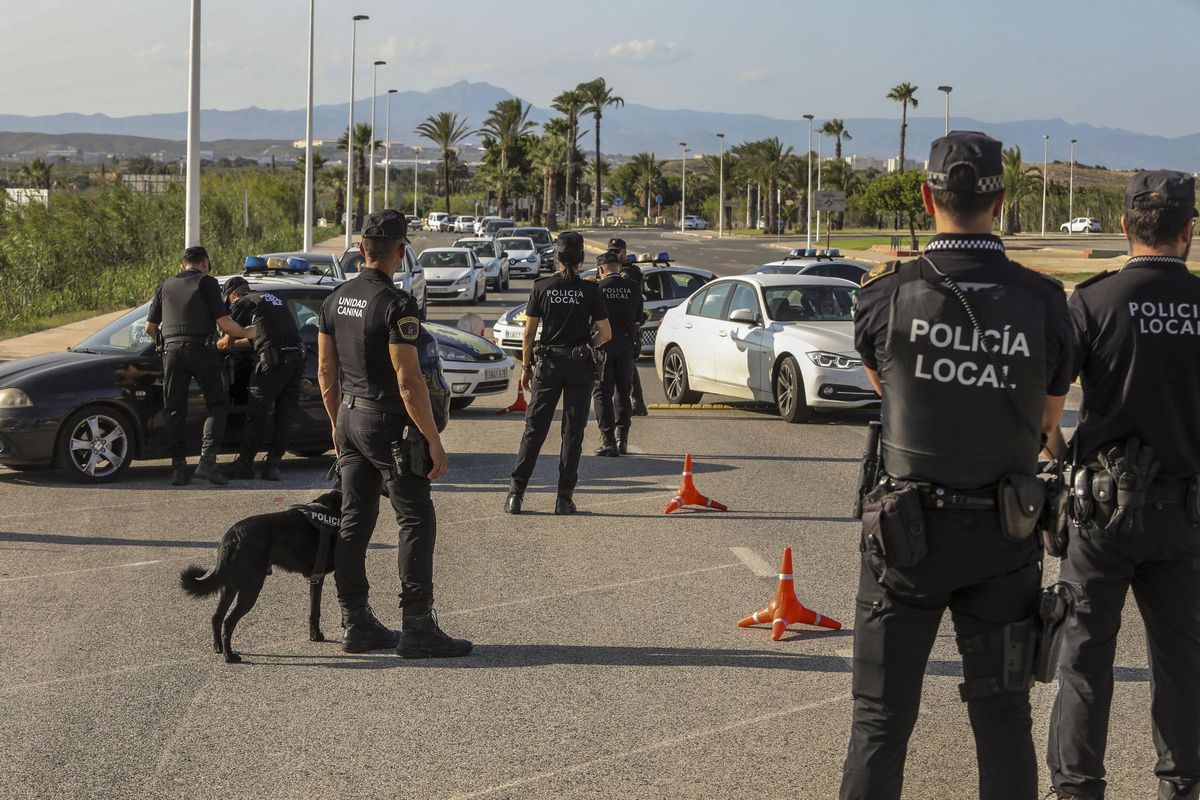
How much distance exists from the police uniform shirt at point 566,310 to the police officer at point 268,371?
94.9 inches

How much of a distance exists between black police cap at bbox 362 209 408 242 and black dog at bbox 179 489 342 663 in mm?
1263

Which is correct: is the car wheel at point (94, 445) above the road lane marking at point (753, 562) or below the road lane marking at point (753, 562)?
above

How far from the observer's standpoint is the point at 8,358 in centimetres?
1981

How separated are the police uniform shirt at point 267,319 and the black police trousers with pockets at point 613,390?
287cm

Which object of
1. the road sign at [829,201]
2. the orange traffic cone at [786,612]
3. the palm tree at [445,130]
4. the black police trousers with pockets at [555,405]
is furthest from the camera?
the palm tree at [445,130]

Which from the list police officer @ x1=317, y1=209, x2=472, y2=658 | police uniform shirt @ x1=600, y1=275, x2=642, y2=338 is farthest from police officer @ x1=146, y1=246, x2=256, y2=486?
police officer @ x1=317, y1=209, x2=472, y2=658

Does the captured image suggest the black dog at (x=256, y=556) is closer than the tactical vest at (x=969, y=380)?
No

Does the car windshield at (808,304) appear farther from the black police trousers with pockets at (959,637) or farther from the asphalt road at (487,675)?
the black police trousers with pockets at (959,637)

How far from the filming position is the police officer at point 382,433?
6297 millimetres

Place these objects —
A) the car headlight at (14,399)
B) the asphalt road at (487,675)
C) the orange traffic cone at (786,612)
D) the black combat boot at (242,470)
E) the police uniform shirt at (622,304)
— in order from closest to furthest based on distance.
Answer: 1. the asphalt road at (487,675)
2. the orange traffic cone at (786,612)
3. the car headlight at (14,399)
4. the black combat boot at (242,470)
5. the police uniform shirt at (622,304)

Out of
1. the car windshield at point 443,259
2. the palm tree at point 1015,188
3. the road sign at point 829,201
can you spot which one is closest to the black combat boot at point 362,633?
the car windshield at point 443,259

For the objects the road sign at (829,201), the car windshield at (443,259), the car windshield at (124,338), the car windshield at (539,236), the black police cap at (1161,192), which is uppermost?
the road sign at (829,201)

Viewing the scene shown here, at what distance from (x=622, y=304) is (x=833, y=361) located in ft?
8.33

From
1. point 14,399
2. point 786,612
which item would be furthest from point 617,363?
point 786,612
